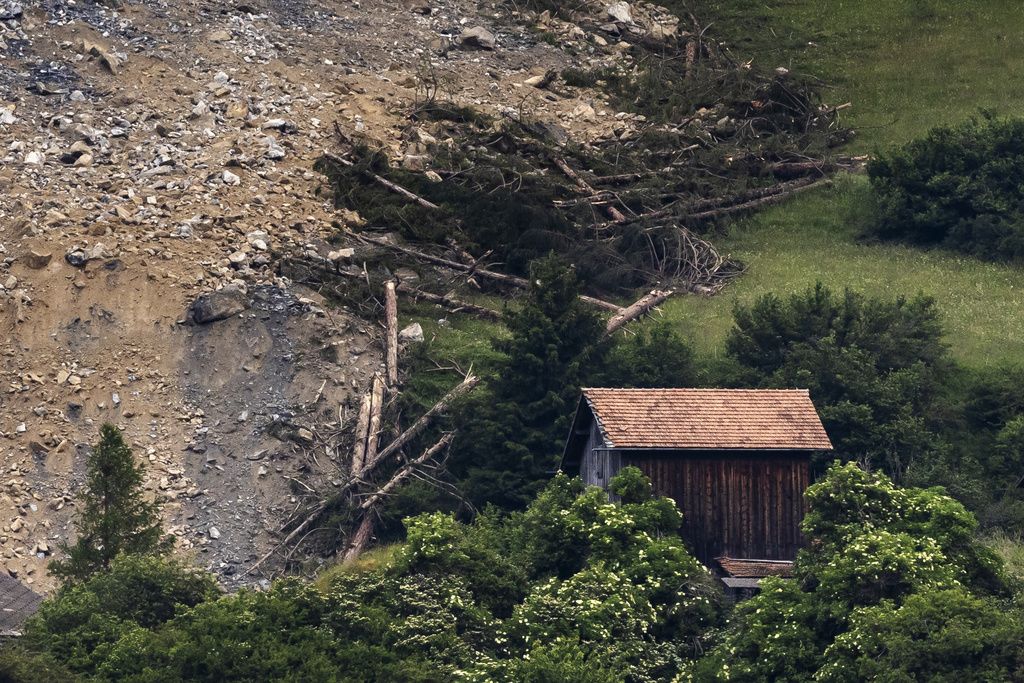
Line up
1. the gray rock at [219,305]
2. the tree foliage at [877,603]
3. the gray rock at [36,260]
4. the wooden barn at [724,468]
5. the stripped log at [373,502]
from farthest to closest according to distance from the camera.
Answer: the gray rock at [36,260], the gray rock at [219,305], the stripped log at [373,502], the wooden barn at [724,468], the tree foliage at [877,603]

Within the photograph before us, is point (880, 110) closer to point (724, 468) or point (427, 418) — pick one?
point (427, 418)

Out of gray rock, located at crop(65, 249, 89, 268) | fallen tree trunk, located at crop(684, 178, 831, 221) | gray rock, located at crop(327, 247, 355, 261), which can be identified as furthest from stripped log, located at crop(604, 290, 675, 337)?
gray rock, located at crop(65, 249, 89, 268)

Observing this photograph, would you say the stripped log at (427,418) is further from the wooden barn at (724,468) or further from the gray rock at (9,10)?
the gray rock at (9,10)

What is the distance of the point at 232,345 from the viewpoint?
4938 centimetres

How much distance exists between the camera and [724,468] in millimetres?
40219

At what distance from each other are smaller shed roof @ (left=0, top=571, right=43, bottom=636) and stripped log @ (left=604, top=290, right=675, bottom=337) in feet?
49.6

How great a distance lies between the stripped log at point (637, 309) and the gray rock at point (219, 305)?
327 inches

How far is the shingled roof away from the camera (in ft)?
132

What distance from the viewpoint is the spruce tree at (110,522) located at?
130 feet

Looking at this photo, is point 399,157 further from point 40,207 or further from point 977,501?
point 977,501

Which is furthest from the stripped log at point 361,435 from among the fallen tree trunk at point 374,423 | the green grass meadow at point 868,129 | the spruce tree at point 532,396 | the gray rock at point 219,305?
the gray rock at point 219,305

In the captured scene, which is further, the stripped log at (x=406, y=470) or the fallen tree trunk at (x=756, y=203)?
the fallen tree trunk at (x=756, y=203)

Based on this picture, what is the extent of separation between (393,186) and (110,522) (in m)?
17.6

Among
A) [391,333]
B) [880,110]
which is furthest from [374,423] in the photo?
[880,110]
